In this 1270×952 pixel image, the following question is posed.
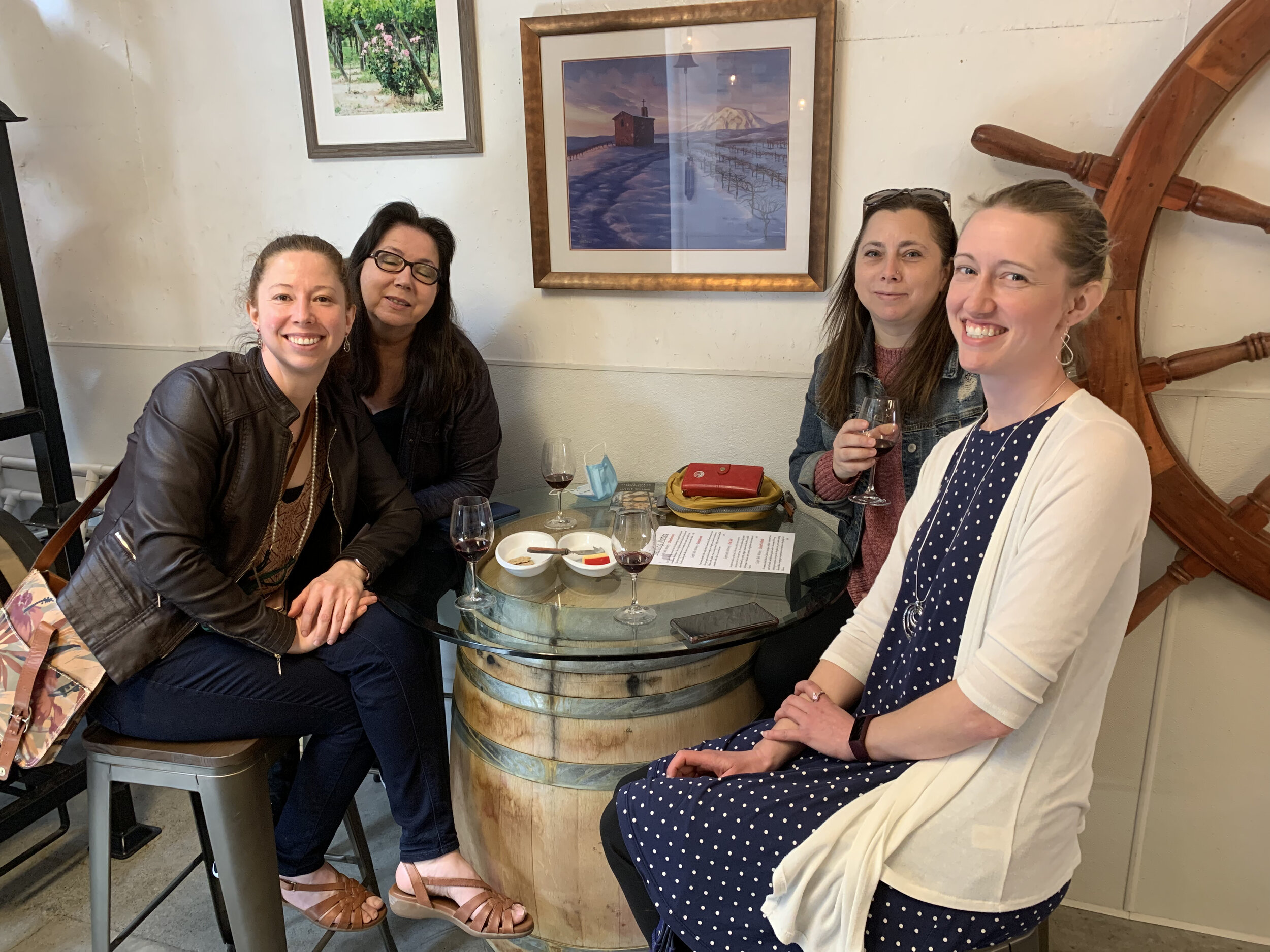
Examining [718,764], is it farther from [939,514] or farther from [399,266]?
[399,266]

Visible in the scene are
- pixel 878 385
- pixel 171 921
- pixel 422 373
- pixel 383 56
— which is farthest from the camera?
pixel 383 56

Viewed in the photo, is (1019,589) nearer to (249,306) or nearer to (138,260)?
(249,306)

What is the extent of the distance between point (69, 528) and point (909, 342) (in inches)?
67.6

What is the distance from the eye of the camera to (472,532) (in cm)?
159

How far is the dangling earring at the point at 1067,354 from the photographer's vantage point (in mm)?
1215

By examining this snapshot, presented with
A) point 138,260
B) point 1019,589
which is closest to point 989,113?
point 1019,589

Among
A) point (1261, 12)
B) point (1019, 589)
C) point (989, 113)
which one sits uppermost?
point (1261, 12)

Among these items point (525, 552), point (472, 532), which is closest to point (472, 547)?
point (472, 532)

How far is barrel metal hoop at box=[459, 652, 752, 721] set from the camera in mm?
1520

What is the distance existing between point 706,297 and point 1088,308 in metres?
1.12

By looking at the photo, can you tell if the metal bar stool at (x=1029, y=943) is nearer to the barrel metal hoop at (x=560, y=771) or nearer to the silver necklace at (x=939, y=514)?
the silver necklace at (x=939, y=514)

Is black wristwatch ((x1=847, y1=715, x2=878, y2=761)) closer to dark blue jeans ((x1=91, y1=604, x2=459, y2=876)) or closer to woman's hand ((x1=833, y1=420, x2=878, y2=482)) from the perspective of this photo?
woman's hand ((x1=833, y1=420, x2=878, y2=482))

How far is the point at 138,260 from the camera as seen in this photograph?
2664 mm

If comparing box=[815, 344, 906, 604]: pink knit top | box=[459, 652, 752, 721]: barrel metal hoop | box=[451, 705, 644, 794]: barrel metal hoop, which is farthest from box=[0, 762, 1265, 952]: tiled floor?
box=[815, 344, 906, 604]: pink knit top
